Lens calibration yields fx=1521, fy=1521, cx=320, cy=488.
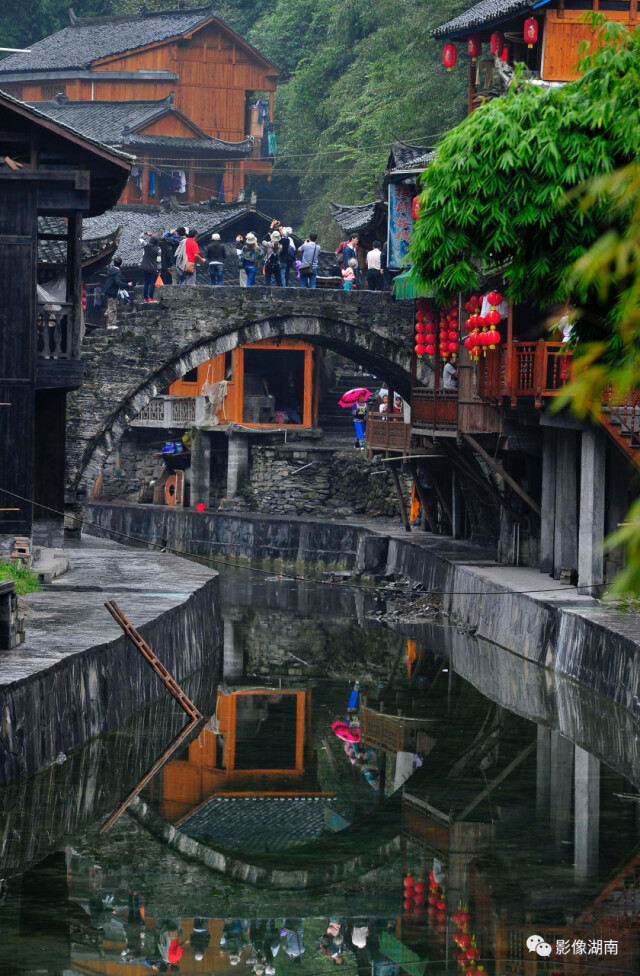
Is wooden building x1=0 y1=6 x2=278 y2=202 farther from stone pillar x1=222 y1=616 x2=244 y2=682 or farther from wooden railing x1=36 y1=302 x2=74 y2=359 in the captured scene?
wooden railing x1=36 y1=302 x2=74 y2=359

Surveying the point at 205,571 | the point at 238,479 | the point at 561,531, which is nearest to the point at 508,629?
the point at 561,531

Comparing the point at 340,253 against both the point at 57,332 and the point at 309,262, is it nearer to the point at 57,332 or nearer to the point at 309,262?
the point at 309,262

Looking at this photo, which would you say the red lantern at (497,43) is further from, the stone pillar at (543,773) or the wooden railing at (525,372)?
the stone pillar at (543,773)

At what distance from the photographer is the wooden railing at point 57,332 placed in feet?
72.1

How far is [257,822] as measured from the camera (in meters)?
14.0

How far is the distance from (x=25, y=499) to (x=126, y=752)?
679 centimetres

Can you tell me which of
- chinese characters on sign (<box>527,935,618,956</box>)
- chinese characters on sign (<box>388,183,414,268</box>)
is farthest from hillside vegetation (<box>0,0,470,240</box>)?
chinese characters on sign (<box>527,935,618,956</box>)

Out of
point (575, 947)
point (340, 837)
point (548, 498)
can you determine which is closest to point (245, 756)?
point (340, 837)

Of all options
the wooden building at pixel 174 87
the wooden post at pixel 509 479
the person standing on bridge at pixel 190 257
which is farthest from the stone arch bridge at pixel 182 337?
the wooden building at pixel 174 87

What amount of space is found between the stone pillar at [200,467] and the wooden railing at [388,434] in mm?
8878

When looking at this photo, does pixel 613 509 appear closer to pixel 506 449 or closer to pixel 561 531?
pixel 561 531

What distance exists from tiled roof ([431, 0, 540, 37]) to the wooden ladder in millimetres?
13167

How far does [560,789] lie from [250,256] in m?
21.5

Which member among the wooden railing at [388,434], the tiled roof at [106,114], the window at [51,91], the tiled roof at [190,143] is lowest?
the wooden railing at [388,434]
